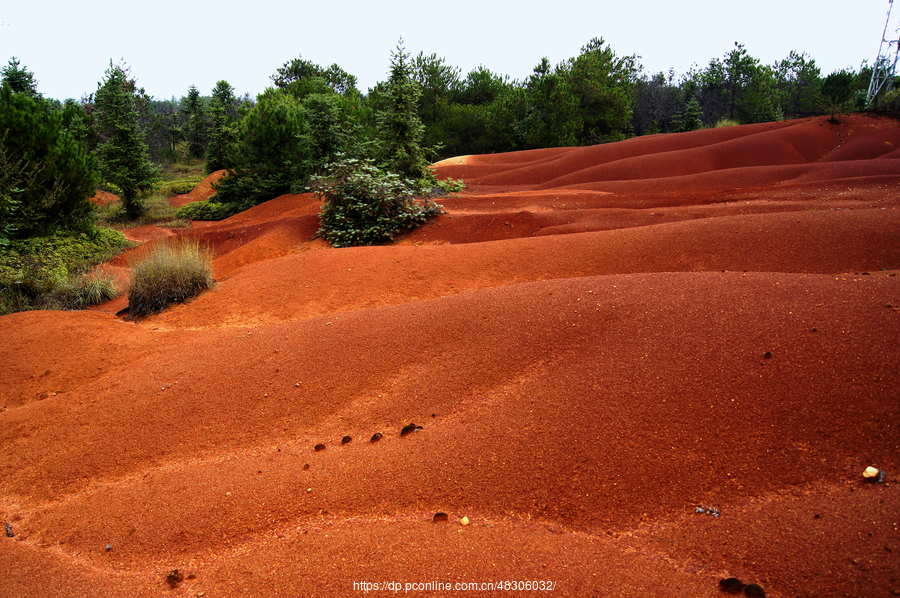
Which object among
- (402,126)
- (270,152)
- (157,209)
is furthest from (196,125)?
(402,126)

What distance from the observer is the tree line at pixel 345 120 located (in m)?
13.7

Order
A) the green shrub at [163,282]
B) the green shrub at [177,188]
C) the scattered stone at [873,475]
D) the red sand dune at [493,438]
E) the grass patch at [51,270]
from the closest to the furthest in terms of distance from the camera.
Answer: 1. the red sand dune at [493,438]
2. the scattered stone at [873,475]
3. the green shrub at [163,282]
4. the grass patch at [51,270]
5. the green shrub at [177,188]

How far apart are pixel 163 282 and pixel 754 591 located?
8148 millimetres

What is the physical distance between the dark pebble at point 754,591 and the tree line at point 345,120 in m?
11.9

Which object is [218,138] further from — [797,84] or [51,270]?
[797,84]

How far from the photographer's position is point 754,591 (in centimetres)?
229

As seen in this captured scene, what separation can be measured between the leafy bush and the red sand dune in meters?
4.60

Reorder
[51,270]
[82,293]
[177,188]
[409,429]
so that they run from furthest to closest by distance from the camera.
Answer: [177,188]
[51,270]
[82,293]
[409,429]

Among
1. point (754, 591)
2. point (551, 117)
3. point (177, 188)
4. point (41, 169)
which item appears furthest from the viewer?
point (551, 117)

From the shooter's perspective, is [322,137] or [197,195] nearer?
[322,137]

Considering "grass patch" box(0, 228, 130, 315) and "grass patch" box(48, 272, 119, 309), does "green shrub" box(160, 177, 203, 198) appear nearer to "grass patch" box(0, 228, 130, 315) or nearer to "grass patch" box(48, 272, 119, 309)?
"grass patch" box(0, 228, 130, 315)

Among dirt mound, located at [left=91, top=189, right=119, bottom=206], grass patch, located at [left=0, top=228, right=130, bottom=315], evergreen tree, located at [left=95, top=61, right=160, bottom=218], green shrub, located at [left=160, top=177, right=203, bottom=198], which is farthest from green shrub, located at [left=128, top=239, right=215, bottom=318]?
green shrub, located at [left=160, top=177, right=203, bottom=198]

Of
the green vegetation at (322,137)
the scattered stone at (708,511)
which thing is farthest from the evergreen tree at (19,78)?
the scattered stone at (708,511)

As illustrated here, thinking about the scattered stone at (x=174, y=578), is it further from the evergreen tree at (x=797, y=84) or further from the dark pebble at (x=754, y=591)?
the evergreen tree at (x=797, y=84)
